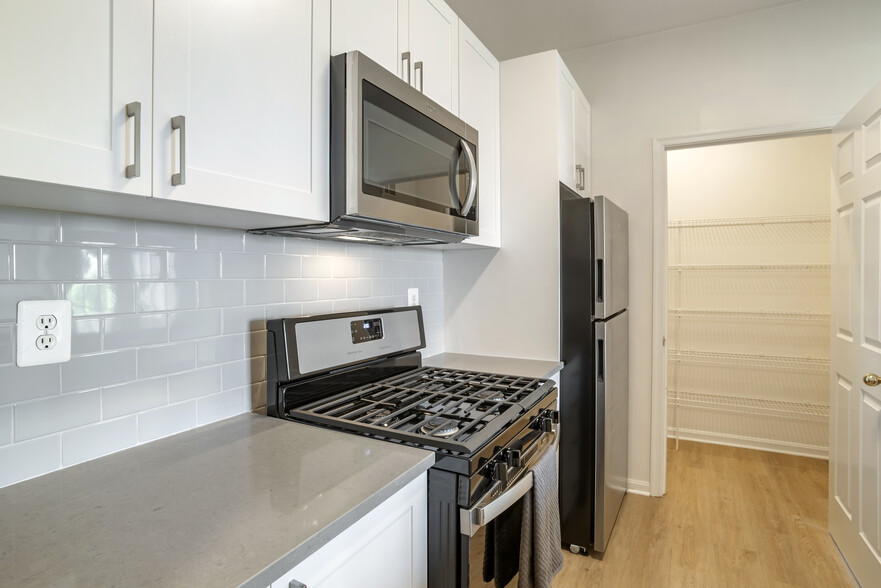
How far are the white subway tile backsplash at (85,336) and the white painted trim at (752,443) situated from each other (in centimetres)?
381

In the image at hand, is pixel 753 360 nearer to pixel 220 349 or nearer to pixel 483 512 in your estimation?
pixel 483 512

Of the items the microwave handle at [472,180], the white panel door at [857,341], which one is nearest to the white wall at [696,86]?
the white panel door at [857,341]

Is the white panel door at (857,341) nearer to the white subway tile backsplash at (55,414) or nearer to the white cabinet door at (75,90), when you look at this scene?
the white cabinet door at (75,90)

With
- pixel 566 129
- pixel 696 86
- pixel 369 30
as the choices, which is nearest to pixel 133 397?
pixel 369 30

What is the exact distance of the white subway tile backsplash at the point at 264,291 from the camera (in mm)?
1379

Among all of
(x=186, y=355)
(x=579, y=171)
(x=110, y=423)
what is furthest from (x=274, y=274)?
(x=579, y=171)

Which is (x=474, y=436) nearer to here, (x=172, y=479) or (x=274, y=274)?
(x=172, y=479)

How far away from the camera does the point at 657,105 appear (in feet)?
8.95

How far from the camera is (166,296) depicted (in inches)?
46.0

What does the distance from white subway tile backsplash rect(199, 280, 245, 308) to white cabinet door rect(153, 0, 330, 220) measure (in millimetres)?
363

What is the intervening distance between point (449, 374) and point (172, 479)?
109cm

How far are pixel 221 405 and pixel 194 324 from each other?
0.24 metres

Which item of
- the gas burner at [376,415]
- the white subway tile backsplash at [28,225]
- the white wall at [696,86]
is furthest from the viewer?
the white wall at [696,86]

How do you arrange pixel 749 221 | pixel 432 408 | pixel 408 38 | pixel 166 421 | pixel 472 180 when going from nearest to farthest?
pixel 166 421
pixel 432 408
pixel 408 38
pixel 472 180
pixel 749 221
